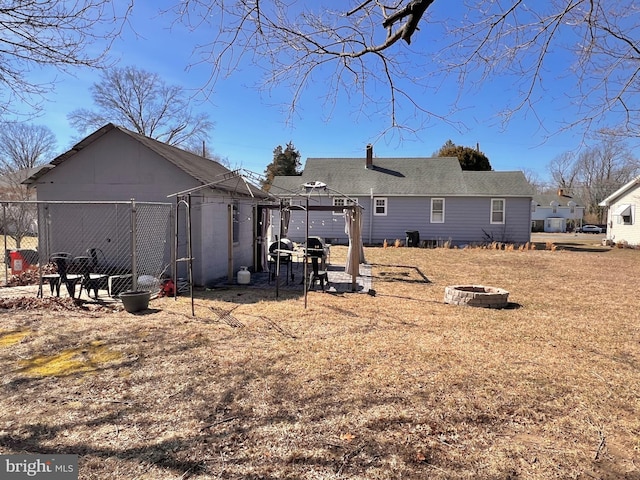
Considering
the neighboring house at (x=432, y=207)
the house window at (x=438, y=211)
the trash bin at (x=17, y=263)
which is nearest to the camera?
the trash bin at (x=17, y=263)

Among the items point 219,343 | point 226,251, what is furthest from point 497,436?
point 226,251

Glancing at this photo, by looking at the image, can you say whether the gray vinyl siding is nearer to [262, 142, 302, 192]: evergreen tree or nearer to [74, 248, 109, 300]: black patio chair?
[74, 248, 109, 300]: black patio chair

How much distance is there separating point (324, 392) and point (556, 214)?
60.0 meters

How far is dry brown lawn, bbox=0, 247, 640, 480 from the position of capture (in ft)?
9.24

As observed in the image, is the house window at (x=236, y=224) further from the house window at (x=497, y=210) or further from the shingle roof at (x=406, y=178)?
the house window at (x=497, y=210)

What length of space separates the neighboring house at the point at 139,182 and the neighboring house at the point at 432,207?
35.0ft

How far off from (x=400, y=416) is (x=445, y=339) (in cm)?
250

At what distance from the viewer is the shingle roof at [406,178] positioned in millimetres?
21906

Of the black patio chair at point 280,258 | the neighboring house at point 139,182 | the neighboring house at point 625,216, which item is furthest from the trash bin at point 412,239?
the neighboring house at point 139,182

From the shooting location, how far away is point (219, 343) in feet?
17.6

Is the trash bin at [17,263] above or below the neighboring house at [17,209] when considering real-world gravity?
below

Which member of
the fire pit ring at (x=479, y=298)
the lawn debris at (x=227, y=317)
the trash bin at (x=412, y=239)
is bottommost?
the lawn debris at (x=227, y=317)

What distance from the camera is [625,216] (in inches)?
923
